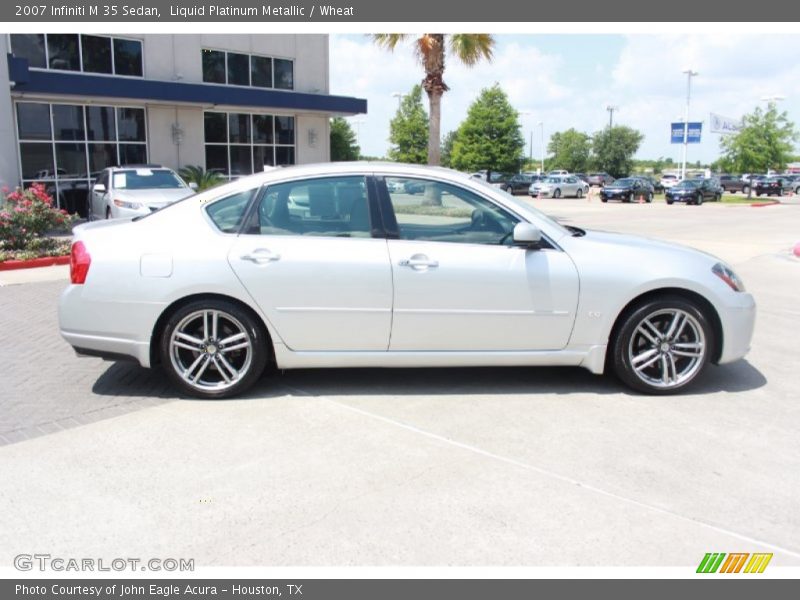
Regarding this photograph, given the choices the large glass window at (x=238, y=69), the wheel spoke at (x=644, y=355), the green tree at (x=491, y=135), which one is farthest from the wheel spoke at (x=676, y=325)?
the green tree at (x=491, y=135)

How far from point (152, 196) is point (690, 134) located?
47.4m

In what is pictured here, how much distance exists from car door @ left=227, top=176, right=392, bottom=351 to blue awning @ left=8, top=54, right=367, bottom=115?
15.4 m

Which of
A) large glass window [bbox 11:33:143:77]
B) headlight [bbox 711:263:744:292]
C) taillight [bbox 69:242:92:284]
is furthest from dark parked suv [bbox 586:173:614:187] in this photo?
taillight [bbox 69:242:92:284]

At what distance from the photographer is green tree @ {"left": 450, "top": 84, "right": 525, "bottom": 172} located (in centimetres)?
5472

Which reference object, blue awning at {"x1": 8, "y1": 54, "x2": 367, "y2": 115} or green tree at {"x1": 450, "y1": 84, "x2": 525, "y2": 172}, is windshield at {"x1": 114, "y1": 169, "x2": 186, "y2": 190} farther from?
green tree at {"x1": 450, "y1": 84, "x2": 525, "y2": 172}

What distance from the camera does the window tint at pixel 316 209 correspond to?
16.7 ft

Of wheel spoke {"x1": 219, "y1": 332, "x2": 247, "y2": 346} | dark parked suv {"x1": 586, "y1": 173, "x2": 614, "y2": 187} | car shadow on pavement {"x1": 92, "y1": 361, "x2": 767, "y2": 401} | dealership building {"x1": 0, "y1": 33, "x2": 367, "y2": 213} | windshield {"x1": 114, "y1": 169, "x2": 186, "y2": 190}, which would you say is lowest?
car shadow on pavement {"x1": 92, "y1": 361, "x2": 767, "y2": 401}

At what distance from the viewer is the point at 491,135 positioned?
181 ft

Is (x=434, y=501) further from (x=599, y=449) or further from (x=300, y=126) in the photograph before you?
(x=300, y=126)

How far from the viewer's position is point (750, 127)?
50688 mm

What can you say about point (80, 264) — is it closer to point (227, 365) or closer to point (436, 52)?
point (227, 365)

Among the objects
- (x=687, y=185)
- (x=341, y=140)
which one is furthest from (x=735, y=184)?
(x=341, y=140)

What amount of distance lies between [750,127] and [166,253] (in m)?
54.3

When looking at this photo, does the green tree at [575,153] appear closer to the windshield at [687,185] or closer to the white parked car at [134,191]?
the windshield at [687,185]
